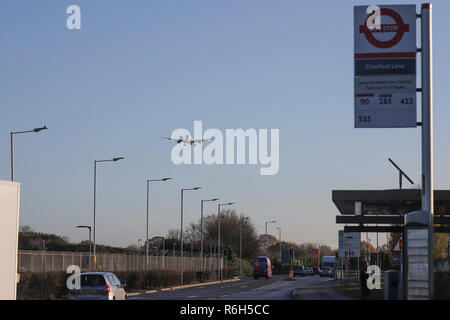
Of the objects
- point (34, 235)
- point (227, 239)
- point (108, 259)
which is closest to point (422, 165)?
point (108, 259)

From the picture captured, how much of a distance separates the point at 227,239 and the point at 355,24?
114 m

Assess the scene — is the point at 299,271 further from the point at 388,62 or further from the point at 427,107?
the point at 388,62

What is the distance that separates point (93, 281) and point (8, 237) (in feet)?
41.7

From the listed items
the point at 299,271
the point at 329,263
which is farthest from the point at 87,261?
the point at 329,263

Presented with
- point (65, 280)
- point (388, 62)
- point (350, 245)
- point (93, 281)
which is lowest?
point (65, 280)

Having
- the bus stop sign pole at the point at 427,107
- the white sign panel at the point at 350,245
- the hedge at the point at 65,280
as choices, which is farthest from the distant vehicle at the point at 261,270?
the bus stop sign pole at the point at 427,107

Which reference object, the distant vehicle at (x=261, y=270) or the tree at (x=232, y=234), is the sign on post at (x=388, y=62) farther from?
the tree at (x=232, y=234)

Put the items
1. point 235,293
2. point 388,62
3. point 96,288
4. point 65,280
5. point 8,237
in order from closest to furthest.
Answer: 1. point 8,237
2. point 388,62
3. point 96,288
4. point 65,280
5. point 235,293

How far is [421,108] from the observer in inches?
800

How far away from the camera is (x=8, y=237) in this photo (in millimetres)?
16172

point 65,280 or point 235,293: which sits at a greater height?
point 65,280

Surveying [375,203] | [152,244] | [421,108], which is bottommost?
[152,244]
